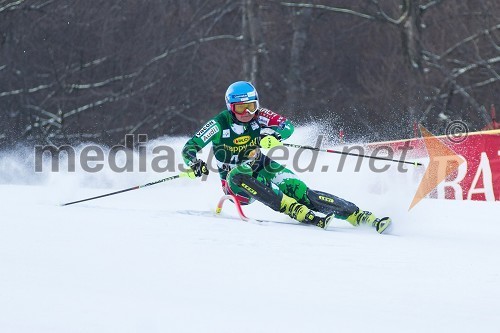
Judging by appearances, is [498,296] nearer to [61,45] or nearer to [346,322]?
[346,322]

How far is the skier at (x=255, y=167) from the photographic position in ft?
28.2

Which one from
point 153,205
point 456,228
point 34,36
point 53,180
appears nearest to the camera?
point 456,228

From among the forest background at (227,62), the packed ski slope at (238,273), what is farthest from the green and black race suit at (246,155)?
the forest background at (227,62)

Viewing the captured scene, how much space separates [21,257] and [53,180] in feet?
24.4

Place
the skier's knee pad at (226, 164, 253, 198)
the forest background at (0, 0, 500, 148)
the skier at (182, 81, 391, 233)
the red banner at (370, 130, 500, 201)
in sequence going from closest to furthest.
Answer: the skier at (182, 81, 391, 233), the skier's knee pad at (226, 164, 253, 198), the red banner at (370, 130, 500, 201), the forest background at (0, 0, 500, 148)

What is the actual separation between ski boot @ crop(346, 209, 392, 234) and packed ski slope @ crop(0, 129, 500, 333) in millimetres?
104

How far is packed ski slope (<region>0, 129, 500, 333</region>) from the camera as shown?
502 centimetres

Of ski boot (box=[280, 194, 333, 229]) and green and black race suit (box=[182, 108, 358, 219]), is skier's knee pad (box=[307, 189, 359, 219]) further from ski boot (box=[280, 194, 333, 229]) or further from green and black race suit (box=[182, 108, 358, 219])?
ski boot (box=[280, 194, 333, 229])

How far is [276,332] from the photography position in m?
4.84

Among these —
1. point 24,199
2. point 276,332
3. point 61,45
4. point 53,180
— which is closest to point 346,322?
point 276,332

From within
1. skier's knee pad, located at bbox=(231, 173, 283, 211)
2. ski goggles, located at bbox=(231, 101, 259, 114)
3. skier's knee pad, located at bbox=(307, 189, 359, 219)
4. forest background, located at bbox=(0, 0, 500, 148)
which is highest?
forest background, located at bbox=(0, 0, 500, 148)

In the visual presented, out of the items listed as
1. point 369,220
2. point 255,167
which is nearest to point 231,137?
point 255,167

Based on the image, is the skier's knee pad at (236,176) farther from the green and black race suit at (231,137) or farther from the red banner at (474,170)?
the red banner at (474,170)

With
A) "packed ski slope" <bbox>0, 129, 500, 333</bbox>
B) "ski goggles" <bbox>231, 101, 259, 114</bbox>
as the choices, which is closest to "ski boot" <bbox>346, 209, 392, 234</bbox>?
"packed ski slope" <bbox>0, 129, 500, 333</bbox>
